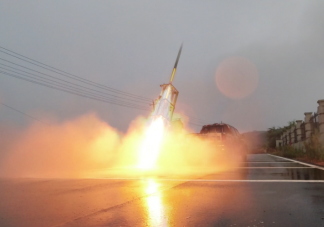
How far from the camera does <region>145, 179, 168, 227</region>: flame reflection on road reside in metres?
4.73

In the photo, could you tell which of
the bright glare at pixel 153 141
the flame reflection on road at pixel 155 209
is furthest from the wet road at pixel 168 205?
the bright glare at pixel 153 141

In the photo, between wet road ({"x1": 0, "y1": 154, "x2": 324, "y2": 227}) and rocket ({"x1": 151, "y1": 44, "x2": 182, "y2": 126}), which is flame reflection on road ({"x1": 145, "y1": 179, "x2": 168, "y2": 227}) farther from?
rocket ({"x1": 151, "y1": 44, "x2": 182, "y2": 126})

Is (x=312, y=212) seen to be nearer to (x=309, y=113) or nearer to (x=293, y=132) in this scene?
(x=309, y=113)

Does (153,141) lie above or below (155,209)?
above

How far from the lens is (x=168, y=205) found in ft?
19.3

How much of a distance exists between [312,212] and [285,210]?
42 cm

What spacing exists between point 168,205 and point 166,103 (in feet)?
46.1

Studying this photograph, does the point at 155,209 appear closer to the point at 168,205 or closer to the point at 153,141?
the point at 168,205

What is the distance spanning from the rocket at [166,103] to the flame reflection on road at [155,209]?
11.6 meters

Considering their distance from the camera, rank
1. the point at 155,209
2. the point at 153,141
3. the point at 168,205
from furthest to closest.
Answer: the point at 153,141 < the point at 168,205 < the point at 155,209

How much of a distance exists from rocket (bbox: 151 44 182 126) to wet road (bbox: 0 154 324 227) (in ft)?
35.7

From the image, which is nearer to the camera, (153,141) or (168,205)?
(168,205)

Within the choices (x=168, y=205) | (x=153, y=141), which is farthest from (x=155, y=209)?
(x=153, y=141)

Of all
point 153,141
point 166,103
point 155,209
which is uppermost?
point 166,103
